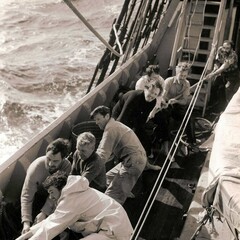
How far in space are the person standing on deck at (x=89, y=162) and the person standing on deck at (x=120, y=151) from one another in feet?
0.73

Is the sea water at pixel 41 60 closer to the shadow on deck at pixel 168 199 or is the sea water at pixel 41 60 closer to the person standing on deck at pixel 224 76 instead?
the shadow on deck at pixel 168 199

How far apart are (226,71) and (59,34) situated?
526 inches

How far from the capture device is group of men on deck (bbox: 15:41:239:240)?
3129mm

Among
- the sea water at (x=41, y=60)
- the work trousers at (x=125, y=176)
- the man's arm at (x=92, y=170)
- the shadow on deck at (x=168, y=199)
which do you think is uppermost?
the man's arm at (x=92, y=170)

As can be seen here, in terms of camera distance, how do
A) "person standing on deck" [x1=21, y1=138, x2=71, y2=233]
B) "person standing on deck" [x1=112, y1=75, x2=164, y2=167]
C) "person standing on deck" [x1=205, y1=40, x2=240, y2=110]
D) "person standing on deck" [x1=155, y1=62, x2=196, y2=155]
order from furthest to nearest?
"person standing on deck" [x1=205, y1=40, x2=240, y2=110], "person standing on deck" [x1=155, y1=62, x2=196, y2=155], "person standing on deck" [x1=112, y1=75, x2=164, y2=167], "person standing on deck" [x1=21, y1=138, x2=71, y2=233]

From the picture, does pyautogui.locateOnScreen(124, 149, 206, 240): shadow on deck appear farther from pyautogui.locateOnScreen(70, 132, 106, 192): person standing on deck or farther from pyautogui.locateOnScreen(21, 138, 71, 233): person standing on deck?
pyautogui.locateOnScreen(21, 138, 71, 233): person standing on deck

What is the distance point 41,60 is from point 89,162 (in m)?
12.4

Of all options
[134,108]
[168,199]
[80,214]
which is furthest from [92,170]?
[168,199]

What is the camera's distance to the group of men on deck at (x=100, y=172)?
313cm

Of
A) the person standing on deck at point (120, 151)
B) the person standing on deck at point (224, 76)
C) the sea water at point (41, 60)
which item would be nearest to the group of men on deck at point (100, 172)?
the person standing on deck at point (120, 151)

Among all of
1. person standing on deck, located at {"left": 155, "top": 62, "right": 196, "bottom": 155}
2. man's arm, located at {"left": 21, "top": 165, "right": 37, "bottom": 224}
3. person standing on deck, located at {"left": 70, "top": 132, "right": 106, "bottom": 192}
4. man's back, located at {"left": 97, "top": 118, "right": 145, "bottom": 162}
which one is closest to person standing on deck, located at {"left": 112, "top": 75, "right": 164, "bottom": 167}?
person standing on deck, located at {"left": 155, "top": 62, "right": 196, "bottom": 155}

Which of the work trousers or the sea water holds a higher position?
the work trousers

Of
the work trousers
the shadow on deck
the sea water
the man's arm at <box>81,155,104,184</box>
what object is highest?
the man's arm at <box>81,155,104,184</box>

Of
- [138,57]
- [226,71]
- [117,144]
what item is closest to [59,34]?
[138,57]
